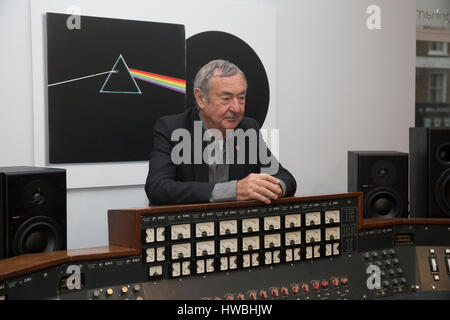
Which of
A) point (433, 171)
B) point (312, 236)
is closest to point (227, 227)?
point (312, 236)

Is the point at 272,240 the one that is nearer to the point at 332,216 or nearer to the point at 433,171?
the point at 332,216

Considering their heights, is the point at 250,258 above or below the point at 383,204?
below

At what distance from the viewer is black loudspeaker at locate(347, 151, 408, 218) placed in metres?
2.59

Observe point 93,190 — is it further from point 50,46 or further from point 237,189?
point 237,189

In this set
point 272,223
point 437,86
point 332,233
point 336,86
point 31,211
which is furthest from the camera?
point 437,86

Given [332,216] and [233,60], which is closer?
[332,216]

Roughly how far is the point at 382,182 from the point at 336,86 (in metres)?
1.26

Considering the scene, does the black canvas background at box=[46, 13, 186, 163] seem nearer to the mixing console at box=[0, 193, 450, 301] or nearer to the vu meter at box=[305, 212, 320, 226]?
the mixing console at box=[0, 193, 450, 301]

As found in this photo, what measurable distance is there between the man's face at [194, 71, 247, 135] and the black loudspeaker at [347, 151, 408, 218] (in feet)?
1.93

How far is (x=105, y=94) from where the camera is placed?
2871mm

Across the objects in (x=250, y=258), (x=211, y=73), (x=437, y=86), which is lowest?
(x=250, y=258)

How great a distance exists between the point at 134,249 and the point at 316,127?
6.63 ft

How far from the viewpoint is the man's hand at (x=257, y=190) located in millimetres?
2107

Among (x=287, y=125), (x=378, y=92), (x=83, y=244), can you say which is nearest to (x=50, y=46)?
(x=83, y=244)
